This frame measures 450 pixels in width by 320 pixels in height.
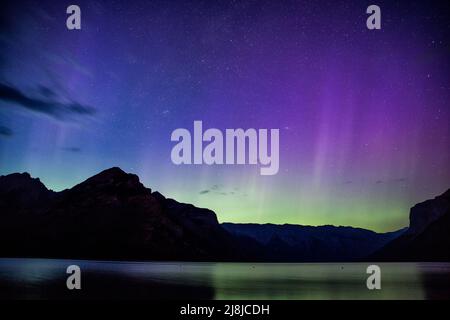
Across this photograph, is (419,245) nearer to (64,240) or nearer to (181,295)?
(64,240)

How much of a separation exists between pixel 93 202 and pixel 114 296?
334ft

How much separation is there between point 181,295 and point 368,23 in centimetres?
1031

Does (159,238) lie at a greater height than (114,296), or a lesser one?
lesser

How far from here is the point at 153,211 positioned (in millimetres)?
115625

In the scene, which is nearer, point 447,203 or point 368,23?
point 368,23

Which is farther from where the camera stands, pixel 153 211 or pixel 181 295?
pixel 153 211

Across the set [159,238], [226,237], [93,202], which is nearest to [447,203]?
[226,237]

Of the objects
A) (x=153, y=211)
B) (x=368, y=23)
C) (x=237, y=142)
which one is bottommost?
(x=153, y=211)

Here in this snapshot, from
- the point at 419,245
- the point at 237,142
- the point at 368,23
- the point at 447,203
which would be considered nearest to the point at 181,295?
the point at 237,142

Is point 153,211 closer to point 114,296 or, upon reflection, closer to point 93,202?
point 93,202
